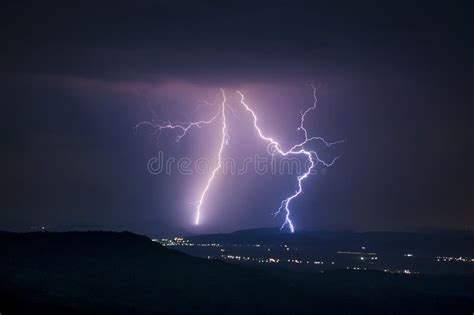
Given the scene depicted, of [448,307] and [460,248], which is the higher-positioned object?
[460,248]

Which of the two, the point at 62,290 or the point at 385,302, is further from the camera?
the point at 385,302

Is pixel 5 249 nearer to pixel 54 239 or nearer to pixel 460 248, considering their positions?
pixel 54 239

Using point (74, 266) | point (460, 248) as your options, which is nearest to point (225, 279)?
point (74, 266)

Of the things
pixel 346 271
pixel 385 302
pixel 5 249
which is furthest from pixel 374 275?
pixel 5 249

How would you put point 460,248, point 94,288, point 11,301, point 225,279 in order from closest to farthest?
point 11,301 → point 94,288 → point 225,279 → point 460,248

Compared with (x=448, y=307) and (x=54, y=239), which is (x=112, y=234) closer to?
(x=54, y=239)

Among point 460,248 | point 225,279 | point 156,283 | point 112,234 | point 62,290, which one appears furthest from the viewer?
point 460,248
